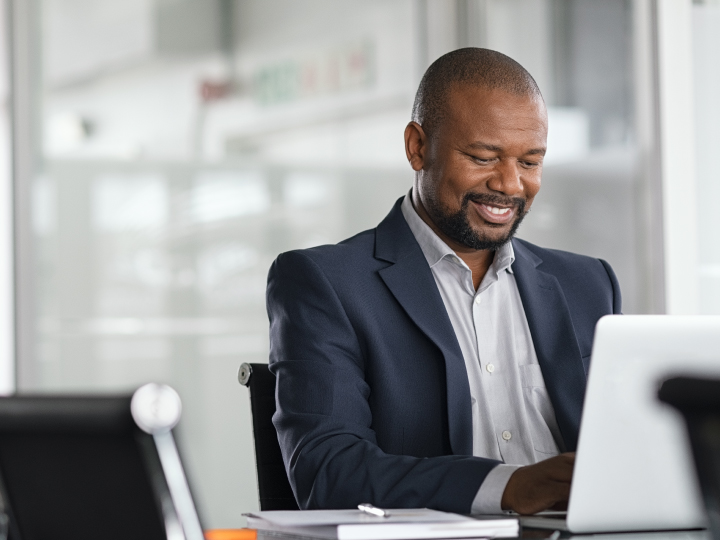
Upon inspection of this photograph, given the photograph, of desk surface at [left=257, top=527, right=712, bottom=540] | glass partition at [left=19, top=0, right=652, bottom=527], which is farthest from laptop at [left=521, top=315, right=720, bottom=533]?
glass partition at [left=19, top=0, right=652, bottom=527]

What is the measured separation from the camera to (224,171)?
374 cm

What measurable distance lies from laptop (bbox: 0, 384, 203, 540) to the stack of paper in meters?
0.32

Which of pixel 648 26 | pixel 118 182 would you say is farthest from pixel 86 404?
pixel 648 26

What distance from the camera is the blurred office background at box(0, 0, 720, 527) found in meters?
3.53

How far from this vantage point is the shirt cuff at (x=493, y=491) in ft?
4.20

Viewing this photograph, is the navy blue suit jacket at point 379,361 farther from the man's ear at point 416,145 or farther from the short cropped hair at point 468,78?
the short cropped hair at point 468,78

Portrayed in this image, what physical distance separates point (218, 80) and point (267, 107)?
A: 21cm

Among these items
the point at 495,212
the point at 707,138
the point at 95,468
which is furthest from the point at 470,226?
the point at 707,138

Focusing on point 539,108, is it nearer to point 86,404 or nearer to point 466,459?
point 466,459

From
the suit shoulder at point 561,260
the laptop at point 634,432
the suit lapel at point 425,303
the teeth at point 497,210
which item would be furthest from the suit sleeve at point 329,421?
the suit shoulder at point 561,260

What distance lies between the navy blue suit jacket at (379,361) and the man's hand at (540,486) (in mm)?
138

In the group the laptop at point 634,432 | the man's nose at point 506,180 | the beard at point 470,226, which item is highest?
the man's nose at point 506,180

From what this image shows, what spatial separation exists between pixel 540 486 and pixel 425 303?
582mm

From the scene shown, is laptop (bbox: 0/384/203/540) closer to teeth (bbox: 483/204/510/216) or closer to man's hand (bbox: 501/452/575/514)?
man's hand (bbox: 501/452/575/514)
